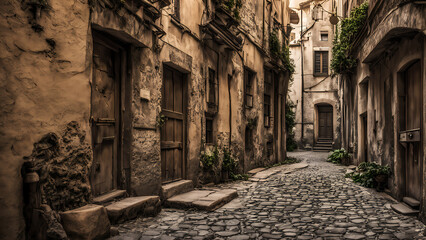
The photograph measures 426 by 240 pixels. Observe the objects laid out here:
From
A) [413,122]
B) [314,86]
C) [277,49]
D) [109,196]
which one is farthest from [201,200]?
[314,86]

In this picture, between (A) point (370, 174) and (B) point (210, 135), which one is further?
(B) point (210, 135)

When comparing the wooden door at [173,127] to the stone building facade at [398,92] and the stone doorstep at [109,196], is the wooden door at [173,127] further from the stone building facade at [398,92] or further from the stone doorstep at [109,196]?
the stone building facade at [398,92]

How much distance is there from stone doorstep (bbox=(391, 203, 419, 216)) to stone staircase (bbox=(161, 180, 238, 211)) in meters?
2.90

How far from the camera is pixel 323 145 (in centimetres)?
2066

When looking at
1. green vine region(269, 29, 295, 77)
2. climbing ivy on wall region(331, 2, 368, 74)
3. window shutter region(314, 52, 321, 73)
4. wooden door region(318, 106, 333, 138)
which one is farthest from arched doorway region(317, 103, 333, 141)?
climbing ivy on wall region(331, 2, 368, 74)

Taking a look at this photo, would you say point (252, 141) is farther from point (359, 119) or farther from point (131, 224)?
point (131, 224)

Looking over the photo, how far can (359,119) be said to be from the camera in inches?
435

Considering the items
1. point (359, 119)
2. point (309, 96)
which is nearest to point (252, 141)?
point (359, 119)

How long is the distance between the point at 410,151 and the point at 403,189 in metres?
0.79

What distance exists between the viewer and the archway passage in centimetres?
2114

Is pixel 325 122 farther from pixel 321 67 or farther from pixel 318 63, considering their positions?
pixel 318 63

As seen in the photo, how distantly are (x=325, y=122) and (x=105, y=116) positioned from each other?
18.6m

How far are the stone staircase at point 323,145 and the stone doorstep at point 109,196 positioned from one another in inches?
682

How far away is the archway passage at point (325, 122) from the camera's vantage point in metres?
21.1
